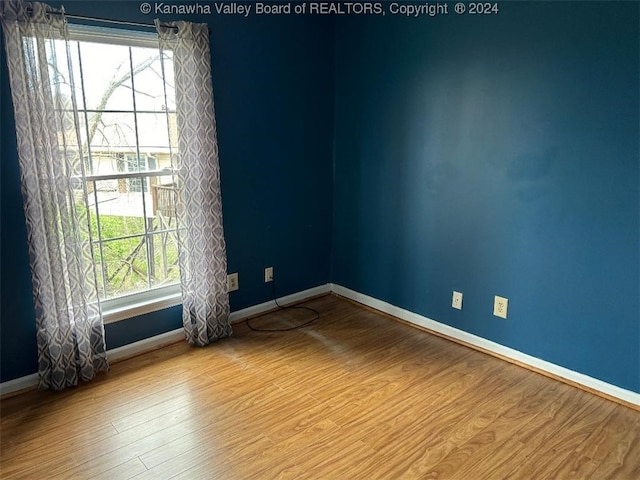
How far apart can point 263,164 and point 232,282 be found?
817 millimetres

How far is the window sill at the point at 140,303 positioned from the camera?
9.01 feet

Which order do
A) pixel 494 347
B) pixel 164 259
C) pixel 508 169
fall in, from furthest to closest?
pixel 164 259
pixel 494 347
pixel 508 169

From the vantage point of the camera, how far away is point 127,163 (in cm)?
272

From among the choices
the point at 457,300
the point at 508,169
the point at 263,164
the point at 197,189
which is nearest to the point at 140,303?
the point at 197,189

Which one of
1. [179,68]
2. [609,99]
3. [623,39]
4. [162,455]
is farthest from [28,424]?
[623,39]

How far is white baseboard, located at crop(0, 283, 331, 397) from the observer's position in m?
2.47

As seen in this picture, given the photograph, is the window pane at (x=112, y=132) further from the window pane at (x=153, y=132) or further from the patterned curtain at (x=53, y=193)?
the patterned curtain at (x=53, y=193)

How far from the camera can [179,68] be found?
8.66 ft

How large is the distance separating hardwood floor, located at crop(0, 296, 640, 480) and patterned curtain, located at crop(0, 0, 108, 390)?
234 millimetres

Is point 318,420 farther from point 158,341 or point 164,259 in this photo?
point 164,259

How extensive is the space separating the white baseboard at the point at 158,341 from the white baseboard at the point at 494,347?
300 millimetres

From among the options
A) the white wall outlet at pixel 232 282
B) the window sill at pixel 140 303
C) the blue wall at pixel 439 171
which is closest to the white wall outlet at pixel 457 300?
the blue wall at pixel 439 171

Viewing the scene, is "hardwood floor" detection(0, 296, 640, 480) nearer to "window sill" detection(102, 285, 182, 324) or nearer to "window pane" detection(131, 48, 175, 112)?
"window sill" detection(102, 285, 182, 324)

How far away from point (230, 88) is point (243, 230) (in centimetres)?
91
